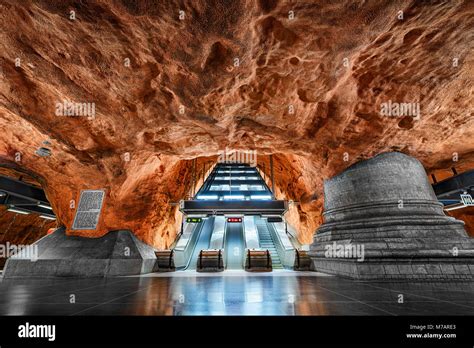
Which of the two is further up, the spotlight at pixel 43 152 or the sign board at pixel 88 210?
the spotlight at pixel 43 152

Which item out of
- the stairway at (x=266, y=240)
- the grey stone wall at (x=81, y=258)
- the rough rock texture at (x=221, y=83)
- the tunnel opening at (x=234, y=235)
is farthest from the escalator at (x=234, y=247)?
the rough rock texture at (x=221, y=83)

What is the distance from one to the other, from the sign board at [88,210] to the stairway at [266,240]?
274 inches

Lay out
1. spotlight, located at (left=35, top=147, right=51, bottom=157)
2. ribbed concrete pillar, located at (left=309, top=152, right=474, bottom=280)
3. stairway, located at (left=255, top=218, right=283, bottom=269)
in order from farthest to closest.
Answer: stairway, located at (left=255, top=218, right=283, bottom=269), spotlight, located at (left=35, top=147, right=51, bottom=157), ribbed concrete pillar, located at (left=309, top=152, right=474, bottom=280)

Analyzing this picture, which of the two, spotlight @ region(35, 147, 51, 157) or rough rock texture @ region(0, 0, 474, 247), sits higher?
rough rock texture @ region(0, 0, 474, 247)

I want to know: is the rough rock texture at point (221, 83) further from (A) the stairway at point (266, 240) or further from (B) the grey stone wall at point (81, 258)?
(A) the stairway at point (266, 240)

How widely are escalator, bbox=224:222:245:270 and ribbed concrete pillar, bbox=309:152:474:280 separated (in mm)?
4767

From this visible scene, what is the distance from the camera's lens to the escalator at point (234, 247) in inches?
389

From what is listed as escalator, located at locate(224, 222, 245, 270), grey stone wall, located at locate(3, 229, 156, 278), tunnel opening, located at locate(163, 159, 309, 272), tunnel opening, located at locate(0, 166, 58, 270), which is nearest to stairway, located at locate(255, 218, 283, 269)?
tunnel opening, located at locate(163, 159, 309, 272)

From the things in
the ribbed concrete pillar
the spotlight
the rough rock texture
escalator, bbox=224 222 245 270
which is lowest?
escalator, bbox=224 222 245 270

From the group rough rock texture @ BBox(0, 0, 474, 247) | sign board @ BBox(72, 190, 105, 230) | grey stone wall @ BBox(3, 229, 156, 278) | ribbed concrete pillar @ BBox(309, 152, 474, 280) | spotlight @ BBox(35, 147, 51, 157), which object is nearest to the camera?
rough rock texture @ BBox(0, 0, 474, 247)

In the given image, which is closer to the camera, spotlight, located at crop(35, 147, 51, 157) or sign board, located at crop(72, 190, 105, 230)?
spotlight, located at crop(35, 147, 51, 157)

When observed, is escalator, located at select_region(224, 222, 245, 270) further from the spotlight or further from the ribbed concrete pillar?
the spotlight

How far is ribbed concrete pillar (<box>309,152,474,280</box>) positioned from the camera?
382 cm
